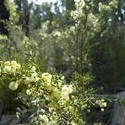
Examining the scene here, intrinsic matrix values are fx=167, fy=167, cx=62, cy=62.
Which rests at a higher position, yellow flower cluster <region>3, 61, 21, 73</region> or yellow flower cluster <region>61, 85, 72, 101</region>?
yellow flower cluster <region>3, 61, 21, 73</region>

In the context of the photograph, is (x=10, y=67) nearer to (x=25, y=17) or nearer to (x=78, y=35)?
(x=78, y=35)

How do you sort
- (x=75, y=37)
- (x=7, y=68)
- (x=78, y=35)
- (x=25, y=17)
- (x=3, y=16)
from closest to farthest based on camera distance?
1. (x=7, y=68)
2. (x=78, y=35)
3. (x=75, y=37)
4. (x=3, y=16)
5. (x=25, y=17)

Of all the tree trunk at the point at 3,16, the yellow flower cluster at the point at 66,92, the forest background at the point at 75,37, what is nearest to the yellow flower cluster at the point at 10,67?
the forest background at the point at 75,37

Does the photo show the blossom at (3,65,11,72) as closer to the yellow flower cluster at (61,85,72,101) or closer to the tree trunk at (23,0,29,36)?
the yellow flower cluster at (61,85,72,101)

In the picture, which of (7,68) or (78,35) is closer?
(7,68)

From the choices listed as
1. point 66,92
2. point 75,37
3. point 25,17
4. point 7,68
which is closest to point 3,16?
point 25,17

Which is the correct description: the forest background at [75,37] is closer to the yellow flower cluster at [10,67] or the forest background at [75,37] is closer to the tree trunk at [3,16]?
the tree trunk at [3,16]

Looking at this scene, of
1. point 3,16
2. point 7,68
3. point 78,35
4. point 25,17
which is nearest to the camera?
point 7,68

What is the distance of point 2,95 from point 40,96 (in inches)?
15.3

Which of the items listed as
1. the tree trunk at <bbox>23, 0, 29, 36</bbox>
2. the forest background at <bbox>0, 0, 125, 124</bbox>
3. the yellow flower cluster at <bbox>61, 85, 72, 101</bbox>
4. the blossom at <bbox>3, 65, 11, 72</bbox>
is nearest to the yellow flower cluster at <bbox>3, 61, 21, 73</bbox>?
the blossom at <bbox>3, 65, 11, 72</bbox>

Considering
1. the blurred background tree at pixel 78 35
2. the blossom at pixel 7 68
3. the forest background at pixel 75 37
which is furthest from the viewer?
the blurred background tree at pixel 78 35

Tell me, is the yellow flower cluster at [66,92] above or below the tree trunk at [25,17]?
below

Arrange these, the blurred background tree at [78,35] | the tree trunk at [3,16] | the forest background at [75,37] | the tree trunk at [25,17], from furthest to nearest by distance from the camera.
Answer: the tree trunk at [25,17]
the tree trunk at [3,16]
the blurred background tree at [78,35]
the forest background at [75,37]

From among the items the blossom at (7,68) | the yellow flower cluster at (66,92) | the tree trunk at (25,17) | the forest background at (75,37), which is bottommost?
the yellow flower cluster at (66,92)
